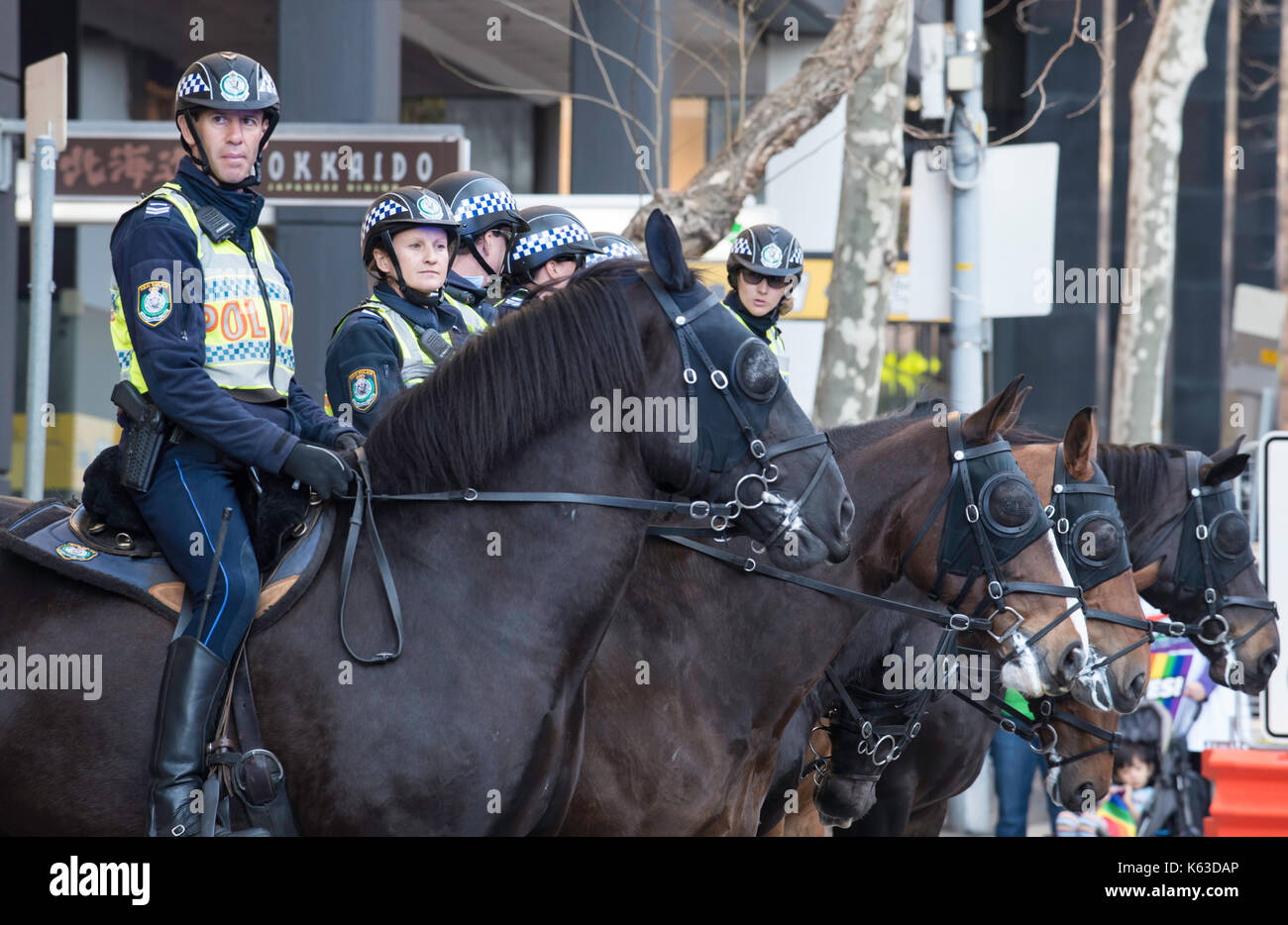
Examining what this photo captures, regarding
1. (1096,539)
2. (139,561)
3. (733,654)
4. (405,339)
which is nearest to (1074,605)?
(1096,539)

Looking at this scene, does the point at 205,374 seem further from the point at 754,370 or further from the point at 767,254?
the point at 767,254

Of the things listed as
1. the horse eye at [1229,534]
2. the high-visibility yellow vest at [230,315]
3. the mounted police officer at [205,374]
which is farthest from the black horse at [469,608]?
the horse eye at [1229,534]

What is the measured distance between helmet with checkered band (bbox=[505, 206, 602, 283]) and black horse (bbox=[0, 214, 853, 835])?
6.51 ft

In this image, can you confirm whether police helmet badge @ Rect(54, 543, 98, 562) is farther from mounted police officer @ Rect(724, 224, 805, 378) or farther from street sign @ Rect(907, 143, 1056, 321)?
street sign @ Rect(907, 143, 1056, 321)

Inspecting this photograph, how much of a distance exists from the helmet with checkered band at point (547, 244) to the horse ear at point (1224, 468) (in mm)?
2809

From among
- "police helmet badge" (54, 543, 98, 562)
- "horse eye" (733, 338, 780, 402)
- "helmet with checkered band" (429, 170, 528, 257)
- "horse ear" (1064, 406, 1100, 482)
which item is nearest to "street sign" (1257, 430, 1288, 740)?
"horse ear" (1064, 406, 1100, 482)

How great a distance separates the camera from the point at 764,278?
6.01 m

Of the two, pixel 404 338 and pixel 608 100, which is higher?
pixel 608 100

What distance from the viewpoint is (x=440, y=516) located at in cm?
383

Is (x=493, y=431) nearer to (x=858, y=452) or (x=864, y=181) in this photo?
(x=858, y=452)

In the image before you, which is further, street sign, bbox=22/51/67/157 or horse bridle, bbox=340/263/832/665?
street sign, bbox=22/51/67/157

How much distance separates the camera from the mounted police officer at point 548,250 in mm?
5922

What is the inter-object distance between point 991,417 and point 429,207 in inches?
76.8

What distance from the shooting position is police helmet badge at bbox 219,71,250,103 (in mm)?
3904
